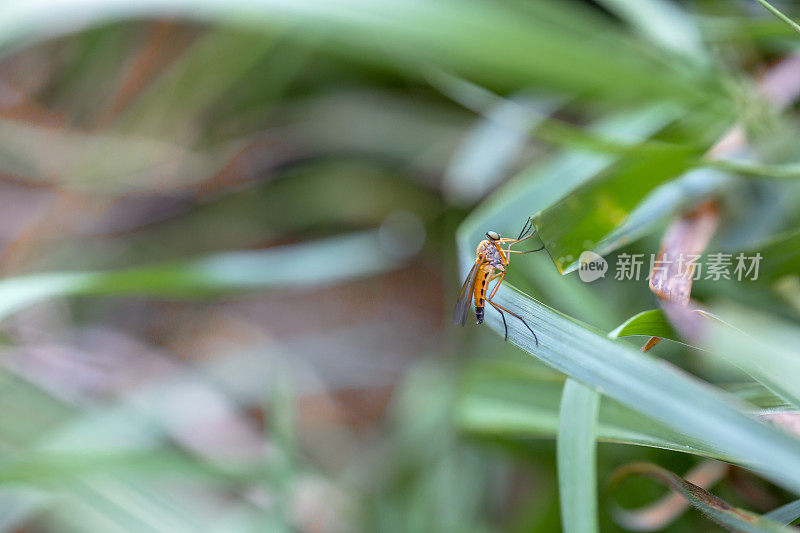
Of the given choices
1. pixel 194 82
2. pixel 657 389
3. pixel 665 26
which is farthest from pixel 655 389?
pixel 194 82

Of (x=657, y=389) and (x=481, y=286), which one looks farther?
(x=481, y=286)

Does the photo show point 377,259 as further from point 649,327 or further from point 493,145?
point 649,327

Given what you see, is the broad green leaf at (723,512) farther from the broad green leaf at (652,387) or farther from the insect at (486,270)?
the insect at (486,270)

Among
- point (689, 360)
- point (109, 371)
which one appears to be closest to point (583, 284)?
point (689, 360)

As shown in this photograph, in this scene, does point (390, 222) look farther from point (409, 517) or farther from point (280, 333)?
point (409, 517)

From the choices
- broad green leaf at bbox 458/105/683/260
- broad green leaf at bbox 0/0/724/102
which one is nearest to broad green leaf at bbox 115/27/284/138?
broad green leaf at bbox 0/0/724/102
